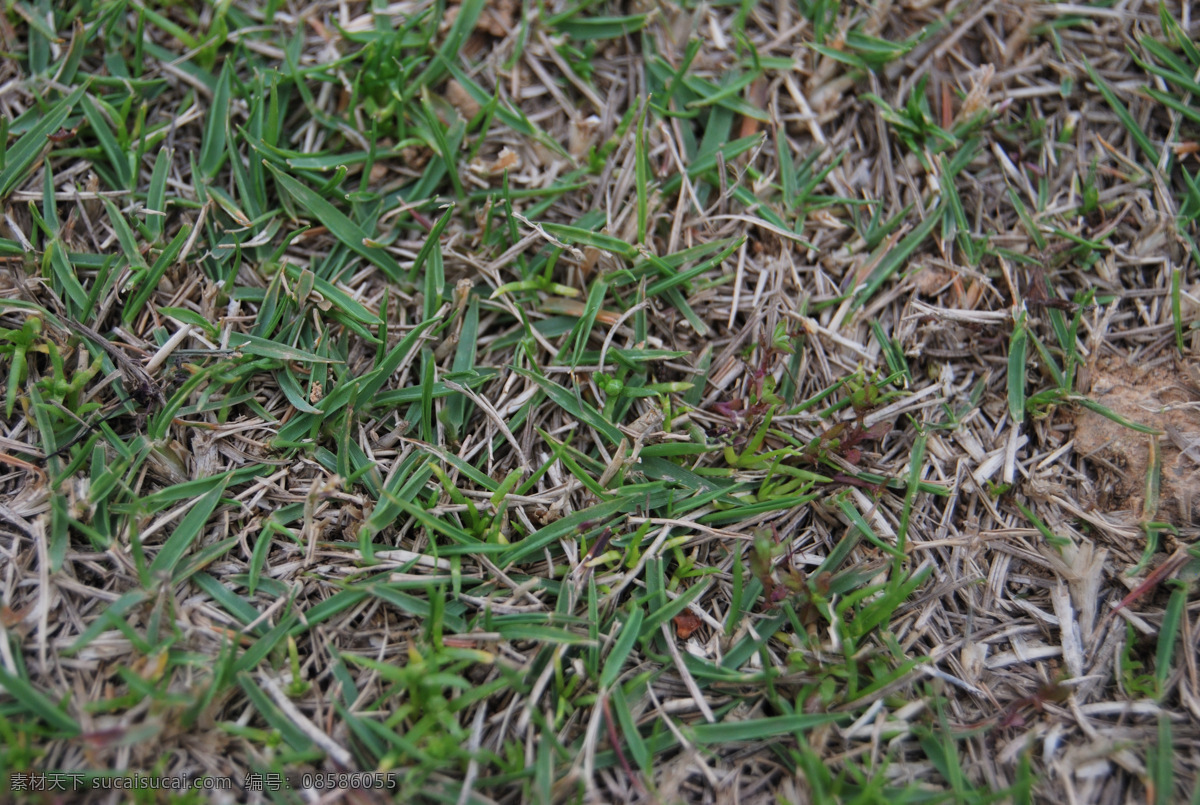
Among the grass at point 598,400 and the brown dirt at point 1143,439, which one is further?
the brown dirt at point 1143,439

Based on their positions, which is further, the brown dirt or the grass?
the brown dirt

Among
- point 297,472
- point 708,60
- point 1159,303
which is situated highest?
point 708,60

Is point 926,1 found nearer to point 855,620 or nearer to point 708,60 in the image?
point 708,60

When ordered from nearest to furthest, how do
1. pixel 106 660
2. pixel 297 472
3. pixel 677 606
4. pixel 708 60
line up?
pixel 106 660 → pixel 677 606 → pixel 297 472 → pixel 708 60

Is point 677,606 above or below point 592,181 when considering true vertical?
below

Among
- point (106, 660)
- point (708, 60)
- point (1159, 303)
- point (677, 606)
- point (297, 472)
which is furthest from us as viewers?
point (708, 60)

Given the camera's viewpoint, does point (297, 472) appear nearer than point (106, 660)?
No

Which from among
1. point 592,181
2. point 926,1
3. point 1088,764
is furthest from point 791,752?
point 926,1
